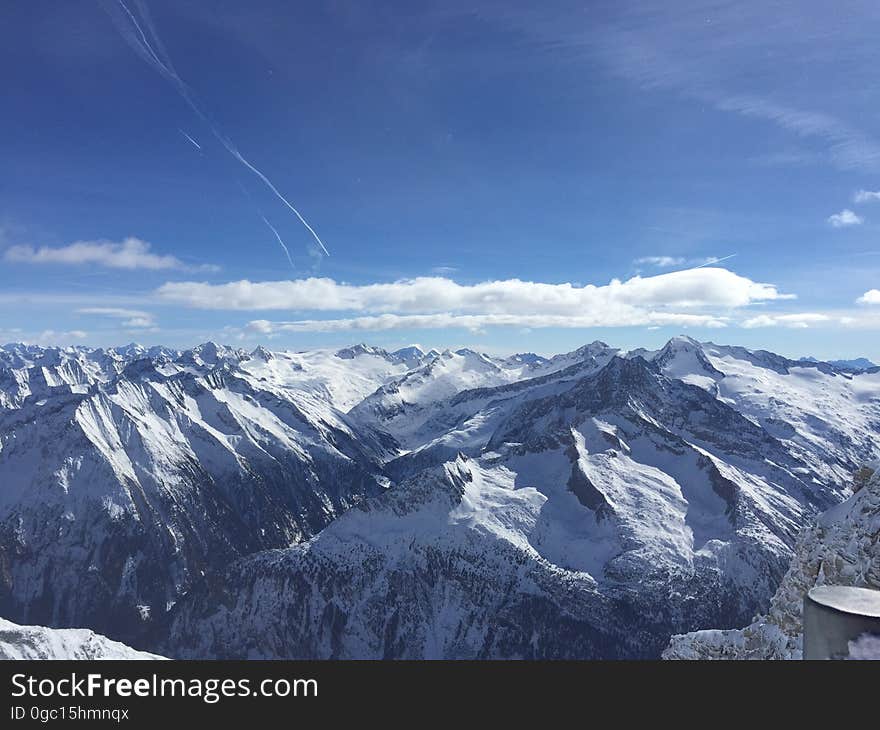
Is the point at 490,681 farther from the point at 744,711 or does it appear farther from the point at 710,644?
the point at 710,644

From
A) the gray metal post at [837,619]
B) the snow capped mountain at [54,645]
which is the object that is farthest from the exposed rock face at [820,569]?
the snow capped mountain at [54,645]

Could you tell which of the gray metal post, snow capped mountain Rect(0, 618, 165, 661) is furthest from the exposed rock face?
snow capped mountain Rect(0, 618, 165, 661)

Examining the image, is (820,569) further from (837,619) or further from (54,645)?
(54,645)

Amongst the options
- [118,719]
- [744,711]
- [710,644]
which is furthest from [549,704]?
[710,644]

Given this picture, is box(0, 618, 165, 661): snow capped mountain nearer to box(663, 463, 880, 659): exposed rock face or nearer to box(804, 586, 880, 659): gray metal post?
box(663, 463, 880, 659): exposed rock face

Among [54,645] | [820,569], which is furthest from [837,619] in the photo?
[54,645]
